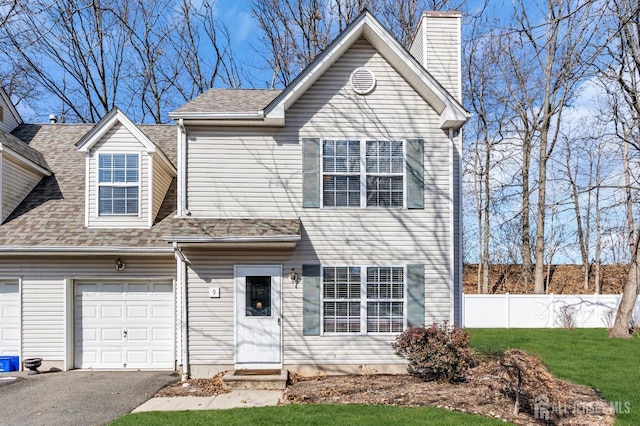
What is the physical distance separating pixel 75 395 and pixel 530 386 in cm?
758

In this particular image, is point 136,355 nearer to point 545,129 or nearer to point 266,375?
point 266,375

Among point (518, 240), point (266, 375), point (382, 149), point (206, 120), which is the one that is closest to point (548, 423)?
point (266, 375)

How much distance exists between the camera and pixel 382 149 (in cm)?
Result: 941

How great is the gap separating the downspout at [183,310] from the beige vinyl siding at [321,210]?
13 centimetres

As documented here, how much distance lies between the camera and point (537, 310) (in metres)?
16.6

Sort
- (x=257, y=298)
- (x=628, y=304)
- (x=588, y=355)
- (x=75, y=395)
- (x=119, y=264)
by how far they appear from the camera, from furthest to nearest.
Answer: (x=628, y=304) < (x=588, y=355) < (x=119, y=264) < (x=257, y=298) < (x=75, y=395)

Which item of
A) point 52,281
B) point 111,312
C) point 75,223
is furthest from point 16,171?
point 111,312

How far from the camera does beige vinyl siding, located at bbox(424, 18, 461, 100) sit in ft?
32.6

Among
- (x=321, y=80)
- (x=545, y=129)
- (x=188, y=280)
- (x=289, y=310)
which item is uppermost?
(x=545, y=129)

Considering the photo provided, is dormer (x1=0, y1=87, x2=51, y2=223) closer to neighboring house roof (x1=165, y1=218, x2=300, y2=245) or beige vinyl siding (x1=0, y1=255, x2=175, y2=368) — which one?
beige vinyl siding (x1=0, y1=255, x2=175, y2=368)

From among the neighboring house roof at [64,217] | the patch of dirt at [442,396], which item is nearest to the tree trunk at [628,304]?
the patch of dirt at [442,396]

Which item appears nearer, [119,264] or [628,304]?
[119,264]

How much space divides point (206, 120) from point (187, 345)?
15.1 feet

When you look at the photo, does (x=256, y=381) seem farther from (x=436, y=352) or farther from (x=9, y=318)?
(x=9, y=318)
